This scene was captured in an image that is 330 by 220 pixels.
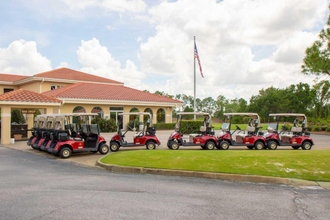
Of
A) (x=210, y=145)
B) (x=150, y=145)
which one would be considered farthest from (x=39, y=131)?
(x=210, y=145)

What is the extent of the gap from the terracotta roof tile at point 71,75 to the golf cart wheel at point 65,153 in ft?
74.5

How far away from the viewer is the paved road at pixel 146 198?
5207 millimetres

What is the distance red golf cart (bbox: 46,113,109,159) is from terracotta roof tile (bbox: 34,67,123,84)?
2175 cm

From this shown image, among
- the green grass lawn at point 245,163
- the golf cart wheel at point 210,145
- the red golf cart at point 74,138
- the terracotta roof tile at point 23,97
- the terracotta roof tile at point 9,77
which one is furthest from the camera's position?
the terracotta roof tile at point 9,77

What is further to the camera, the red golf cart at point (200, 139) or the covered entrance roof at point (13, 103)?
the covered entrance roof at point (13, 103)

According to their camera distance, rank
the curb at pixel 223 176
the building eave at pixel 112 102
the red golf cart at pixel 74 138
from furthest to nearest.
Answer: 1. the building eave at pixel 112 102
2. the red golf cart at pixel 74 138
3. the curb at pixel 223 176

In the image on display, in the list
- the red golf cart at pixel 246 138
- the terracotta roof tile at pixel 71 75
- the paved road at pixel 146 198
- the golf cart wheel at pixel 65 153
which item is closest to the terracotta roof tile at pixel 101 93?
the terracotta roof tile at pixel 71 75

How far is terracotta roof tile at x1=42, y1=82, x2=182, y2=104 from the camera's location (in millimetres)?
28227

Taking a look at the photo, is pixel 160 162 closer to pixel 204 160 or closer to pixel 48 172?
pixel 204 160

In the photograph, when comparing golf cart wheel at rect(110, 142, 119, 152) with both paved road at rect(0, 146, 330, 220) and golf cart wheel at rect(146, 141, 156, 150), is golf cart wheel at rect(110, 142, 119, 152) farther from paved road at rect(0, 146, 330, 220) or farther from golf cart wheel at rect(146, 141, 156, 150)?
paved road at rect(0, 146, 330, 220)

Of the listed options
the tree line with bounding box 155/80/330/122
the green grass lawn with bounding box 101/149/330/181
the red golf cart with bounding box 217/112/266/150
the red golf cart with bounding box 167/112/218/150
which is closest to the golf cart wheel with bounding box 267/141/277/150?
the red golf cart with bounding box 217/112/266/150

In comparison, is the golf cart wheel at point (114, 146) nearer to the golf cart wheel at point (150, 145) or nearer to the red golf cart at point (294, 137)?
the golf cart wheel at point (150, 145)

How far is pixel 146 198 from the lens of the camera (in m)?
6.19

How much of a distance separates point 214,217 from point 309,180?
13.5 feet
